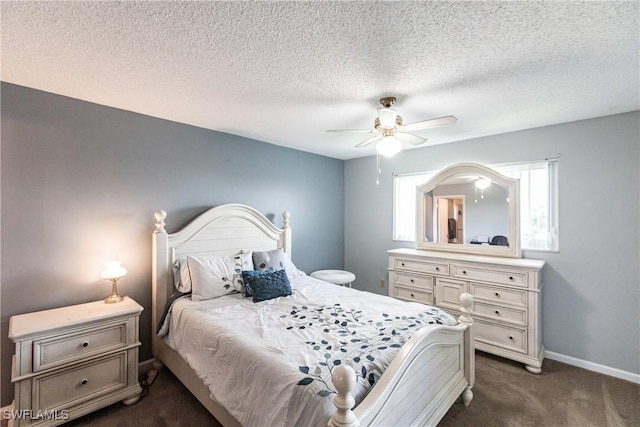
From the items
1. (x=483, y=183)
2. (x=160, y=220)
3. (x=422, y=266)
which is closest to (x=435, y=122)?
(x=483, y=183)

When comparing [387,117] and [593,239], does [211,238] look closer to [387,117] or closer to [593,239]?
[387,117]

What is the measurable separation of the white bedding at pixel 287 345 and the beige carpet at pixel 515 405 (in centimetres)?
42

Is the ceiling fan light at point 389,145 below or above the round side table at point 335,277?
above

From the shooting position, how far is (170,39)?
60.2 inches

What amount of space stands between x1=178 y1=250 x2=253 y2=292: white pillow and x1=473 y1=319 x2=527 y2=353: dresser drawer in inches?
96.0

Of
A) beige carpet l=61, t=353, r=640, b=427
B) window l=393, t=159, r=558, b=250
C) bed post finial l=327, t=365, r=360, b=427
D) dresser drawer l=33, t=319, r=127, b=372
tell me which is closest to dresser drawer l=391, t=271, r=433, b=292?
beige carpet l=61, t=353, r=640, b=427

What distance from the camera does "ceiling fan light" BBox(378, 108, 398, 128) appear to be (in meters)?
2.11

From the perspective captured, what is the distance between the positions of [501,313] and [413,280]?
36.3 inches

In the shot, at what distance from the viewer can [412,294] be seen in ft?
11.2

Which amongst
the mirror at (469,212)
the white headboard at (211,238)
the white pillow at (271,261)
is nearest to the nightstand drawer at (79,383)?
the white headboard at (211,238)

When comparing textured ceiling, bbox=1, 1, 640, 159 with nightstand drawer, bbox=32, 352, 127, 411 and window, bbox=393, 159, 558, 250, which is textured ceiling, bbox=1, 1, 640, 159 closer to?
window, bbox=393, 159, 558, 250

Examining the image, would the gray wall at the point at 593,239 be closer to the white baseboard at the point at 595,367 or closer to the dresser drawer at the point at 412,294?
the white baseboard at the point at 595,367

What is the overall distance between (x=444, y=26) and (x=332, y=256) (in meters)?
3.55

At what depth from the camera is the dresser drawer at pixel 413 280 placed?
10.8 feet
